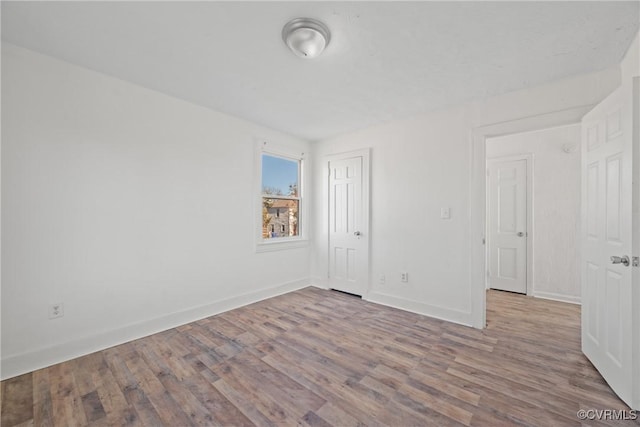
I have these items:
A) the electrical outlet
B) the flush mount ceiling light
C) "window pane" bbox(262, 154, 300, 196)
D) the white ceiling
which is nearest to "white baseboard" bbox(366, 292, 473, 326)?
"window pane" bbox(262, 154, 300, 196)

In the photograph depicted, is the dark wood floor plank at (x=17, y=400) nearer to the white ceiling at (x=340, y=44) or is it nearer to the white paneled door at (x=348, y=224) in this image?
the white ceiling at (x=340, y=44)

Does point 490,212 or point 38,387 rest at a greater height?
point 490,212

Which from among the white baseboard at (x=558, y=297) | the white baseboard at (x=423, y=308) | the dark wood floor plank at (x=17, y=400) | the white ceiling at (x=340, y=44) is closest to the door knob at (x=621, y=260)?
the white baseboard at (x=423, y=308)

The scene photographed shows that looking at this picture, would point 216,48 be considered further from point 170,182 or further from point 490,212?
point 490,212

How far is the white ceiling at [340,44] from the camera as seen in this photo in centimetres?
164

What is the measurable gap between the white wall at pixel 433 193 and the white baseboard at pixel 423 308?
11 millimetres

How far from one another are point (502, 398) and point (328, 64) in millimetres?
2803

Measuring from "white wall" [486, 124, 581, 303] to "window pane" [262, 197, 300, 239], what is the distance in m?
3.72

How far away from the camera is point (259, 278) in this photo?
3742mm

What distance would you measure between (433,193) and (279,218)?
2306 millimetres

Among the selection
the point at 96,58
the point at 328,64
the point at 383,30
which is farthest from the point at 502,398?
the point at 96,58

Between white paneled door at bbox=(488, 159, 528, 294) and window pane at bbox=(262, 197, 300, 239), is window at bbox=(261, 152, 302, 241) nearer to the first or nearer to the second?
window pane at bbox=(262, 197, 300, 239)

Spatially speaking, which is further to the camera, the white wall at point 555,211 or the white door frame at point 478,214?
the white wall at point 555,211

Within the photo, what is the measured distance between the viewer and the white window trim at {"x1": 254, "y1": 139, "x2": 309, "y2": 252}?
12.2 ft
